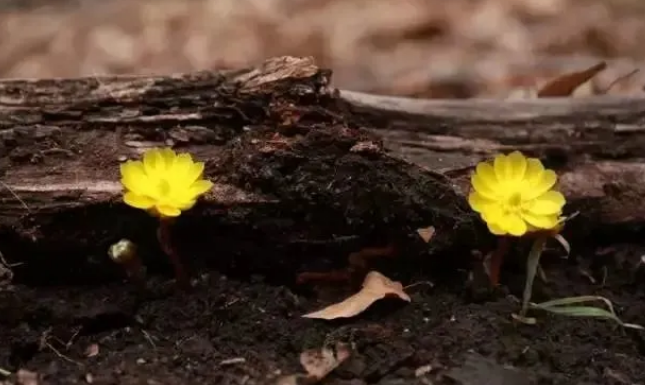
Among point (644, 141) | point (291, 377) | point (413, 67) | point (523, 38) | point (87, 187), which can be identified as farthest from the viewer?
point (523, 38)

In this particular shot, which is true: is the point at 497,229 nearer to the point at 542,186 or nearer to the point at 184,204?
the point at 542,186

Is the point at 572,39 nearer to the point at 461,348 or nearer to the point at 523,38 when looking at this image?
the point at 523,38

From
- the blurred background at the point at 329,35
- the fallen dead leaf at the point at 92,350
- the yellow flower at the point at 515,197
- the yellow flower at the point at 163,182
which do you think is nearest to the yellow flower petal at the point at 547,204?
the yellow flower at the point at 515,197

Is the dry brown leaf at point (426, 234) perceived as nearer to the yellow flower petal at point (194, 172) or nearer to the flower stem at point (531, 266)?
the flower stem at point (531, 266)

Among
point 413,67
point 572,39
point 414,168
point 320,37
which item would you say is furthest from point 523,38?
point 414,168

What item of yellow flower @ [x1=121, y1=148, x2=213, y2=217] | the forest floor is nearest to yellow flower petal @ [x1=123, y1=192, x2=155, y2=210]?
yellow flower @ [x1=121, y1=148, x2=213, y2=217]

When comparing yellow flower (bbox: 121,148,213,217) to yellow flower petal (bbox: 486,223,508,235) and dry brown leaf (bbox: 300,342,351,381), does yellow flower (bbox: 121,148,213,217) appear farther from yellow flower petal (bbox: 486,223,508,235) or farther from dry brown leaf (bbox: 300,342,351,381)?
yellow flower petal (bbox: 486,223,508,235)
